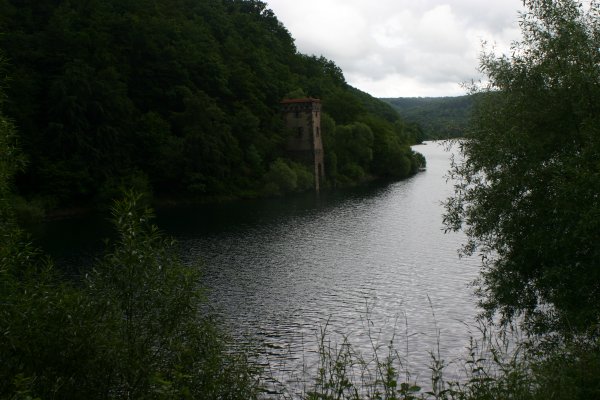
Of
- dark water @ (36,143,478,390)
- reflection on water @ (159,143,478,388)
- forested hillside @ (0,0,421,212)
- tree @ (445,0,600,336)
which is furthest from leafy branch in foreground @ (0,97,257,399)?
forested hillside @ (0,0,421,212)

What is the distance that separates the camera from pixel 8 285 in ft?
35.5

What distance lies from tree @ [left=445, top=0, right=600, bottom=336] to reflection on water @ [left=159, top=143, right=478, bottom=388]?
4083 millimetres

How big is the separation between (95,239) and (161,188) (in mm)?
26405

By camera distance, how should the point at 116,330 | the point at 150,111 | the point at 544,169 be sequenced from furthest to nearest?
the point at 150,111
the point at 544,169
the point at 116,330

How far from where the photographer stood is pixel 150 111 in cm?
7306

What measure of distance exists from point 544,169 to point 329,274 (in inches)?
720

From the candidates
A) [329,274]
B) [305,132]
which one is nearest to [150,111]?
[305,132]

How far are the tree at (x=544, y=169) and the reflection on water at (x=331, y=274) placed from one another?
4.08 m

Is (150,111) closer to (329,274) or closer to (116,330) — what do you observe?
(329,274)

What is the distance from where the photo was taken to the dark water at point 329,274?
2281 cm

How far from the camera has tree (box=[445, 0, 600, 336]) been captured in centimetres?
1508

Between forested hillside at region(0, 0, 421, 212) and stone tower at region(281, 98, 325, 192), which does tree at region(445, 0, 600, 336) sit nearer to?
forested hillside at region(0, 0, 421, 212)

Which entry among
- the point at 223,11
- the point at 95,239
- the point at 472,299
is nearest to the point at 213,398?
the point at 472,299

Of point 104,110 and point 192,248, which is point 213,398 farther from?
point 104,110
